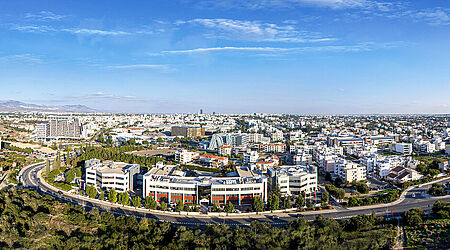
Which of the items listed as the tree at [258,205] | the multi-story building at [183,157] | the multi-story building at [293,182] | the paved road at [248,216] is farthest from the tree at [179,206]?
the multi-story building at [183,157]

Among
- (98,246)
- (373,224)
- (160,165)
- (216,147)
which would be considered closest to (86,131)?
(216,147)

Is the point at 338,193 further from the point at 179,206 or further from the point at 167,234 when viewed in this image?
the point at 167,234

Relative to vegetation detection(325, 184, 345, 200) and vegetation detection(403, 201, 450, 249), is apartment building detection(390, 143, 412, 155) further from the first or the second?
vegetation detection(403, 201, 450, 249)

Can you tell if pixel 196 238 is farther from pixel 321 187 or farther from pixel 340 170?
pixel 340 170

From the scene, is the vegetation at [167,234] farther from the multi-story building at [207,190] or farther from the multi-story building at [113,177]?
the multi-story building at [113,177]

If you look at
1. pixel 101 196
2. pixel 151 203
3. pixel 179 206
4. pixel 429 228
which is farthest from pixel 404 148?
pixel 101 196

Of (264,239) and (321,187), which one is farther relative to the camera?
(321,187)
